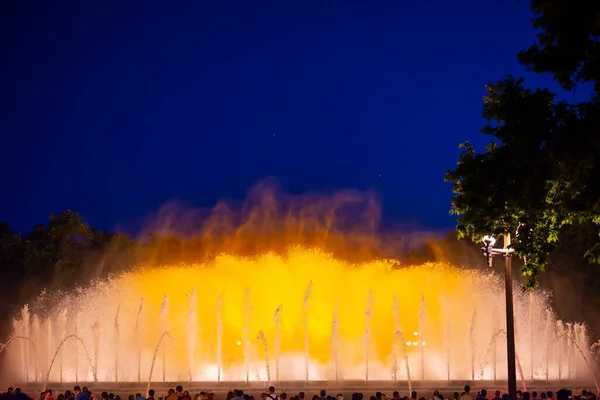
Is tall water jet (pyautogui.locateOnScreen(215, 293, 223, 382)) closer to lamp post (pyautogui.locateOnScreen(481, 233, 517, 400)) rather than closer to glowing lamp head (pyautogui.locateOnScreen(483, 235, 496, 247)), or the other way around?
glowing lamp head (pyautogui.locateOnScreen(483, 235, 496, 247))

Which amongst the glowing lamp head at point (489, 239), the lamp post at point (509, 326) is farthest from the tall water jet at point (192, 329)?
the lamp post at point (509, 326)

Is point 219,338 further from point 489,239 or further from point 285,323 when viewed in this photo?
point 489,239

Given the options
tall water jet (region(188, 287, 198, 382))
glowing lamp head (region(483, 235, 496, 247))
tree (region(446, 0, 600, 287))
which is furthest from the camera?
tall water jet (region(188, 287, 198, 382))

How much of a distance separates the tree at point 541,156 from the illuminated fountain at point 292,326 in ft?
79.9

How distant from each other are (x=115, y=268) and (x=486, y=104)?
44853 millimetres

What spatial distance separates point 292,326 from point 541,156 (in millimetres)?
37562

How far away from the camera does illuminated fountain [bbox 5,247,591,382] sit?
39625mm

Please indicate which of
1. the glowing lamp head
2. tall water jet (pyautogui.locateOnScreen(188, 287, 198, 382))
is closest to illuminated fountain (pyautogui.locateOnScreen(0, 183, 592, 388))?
tall water jet (pyautogui.locateOnScreen(188, 287, 198, 382))

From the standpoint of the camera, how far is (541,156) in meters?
11.2

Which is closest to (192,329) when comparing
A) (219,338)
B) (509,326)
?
(219,338)

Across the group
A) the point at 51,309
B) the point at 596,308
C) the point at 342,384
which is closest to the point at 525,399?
the point at 342,384

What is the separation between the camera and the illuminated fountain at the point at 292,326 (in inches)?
1560

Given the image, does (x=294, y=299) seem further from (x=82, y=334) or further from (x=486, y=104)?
(x=486, y=104)

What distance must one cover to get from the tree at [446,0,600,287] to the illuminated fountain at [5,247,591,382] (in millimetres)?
24350
